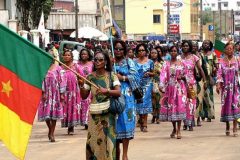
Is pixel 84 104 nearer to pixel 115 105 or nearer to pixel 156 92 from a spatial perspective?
pixel 156 92

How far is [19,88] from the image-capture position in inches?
301

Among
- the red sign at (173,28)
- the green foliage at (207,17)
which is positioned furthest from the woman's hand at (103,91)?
the green foliage at (207,17)

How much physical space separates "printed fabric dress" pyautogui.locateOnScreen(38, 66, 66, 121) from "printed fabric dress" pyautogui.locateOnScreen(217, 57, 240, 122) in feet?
9.71

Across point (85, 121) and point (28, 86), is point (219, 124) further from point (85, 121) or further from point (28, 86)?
point (28, 86)

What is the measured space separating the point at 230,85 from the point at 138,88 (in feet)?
11.6

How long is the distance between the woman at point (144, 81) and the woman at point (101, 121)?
5241mm

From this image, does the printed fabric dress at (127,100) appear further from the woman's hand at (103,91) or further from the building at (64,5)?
the building at (64,5)

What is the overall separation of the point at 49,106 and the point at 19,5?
25102 mm

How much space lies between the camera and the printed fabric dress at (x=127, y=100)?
1041 centimetres

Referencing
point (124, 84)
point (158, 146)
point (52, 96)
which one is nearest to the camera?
point (124, 84)

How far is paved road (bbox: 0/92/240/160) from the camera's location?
452 inches

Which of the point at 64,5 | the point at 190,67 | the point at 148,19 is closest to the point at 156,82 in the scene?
the point at 190,67

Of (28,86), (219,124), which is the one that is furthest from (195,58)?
(28,86)

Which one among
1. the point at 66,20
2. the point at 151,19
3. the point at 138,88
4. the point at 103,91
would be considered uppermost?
the point at 151,19
